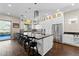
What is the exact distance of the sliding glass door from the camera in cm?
317

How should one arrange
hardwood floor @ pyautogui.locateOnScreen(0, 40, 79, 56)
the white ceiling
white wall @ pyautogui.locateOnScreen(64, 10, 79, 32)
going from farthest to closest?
white wall @ pyautogui.locateOnScreen(64, 10, 79, 32) < hardwood floor @ pyautogui.locateOnScreen(0, 40, 79, 56) < the white ceiling

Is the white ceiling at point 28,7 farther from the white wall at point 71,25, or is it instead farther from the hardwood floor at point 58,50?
the hardwood floor at point 58,50

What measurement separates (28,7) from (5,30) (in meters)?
1.13

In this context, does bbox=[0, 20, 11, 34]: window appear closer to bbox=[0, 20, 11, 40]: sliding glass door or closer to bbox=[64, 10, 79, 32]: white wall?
bbox=[0, 20, 11, 40]: sliding glass door

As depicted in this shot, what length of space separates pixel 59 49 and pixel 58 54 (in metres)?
0.32

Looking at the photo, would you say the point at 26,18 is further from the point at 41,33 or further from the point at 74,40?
the point at 74,40

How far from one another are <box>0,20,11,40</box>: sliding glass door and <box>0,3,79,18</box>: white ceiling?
1.11ft

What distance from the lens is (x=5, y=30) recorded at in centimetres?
325

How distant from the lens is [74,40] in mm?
3598

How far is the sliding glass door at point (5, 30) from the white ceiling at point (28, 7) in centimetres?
34

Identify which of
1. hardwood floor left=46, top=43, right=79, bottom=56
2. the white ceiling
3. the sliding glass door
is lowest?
hardwood floor left=46, top=43, right=79, bottom=56

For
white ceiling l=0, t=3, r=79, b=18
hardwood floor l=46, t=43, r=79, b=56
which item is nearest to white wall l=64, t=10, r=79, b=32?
white ceiling l=0, t=3, r=79, b=18

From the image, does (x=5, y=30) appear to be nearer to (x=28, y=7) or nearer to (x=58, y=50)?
(x=28, y=7)

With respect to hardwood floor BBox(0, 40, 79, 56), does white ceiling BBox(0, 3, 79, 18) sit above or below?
above
